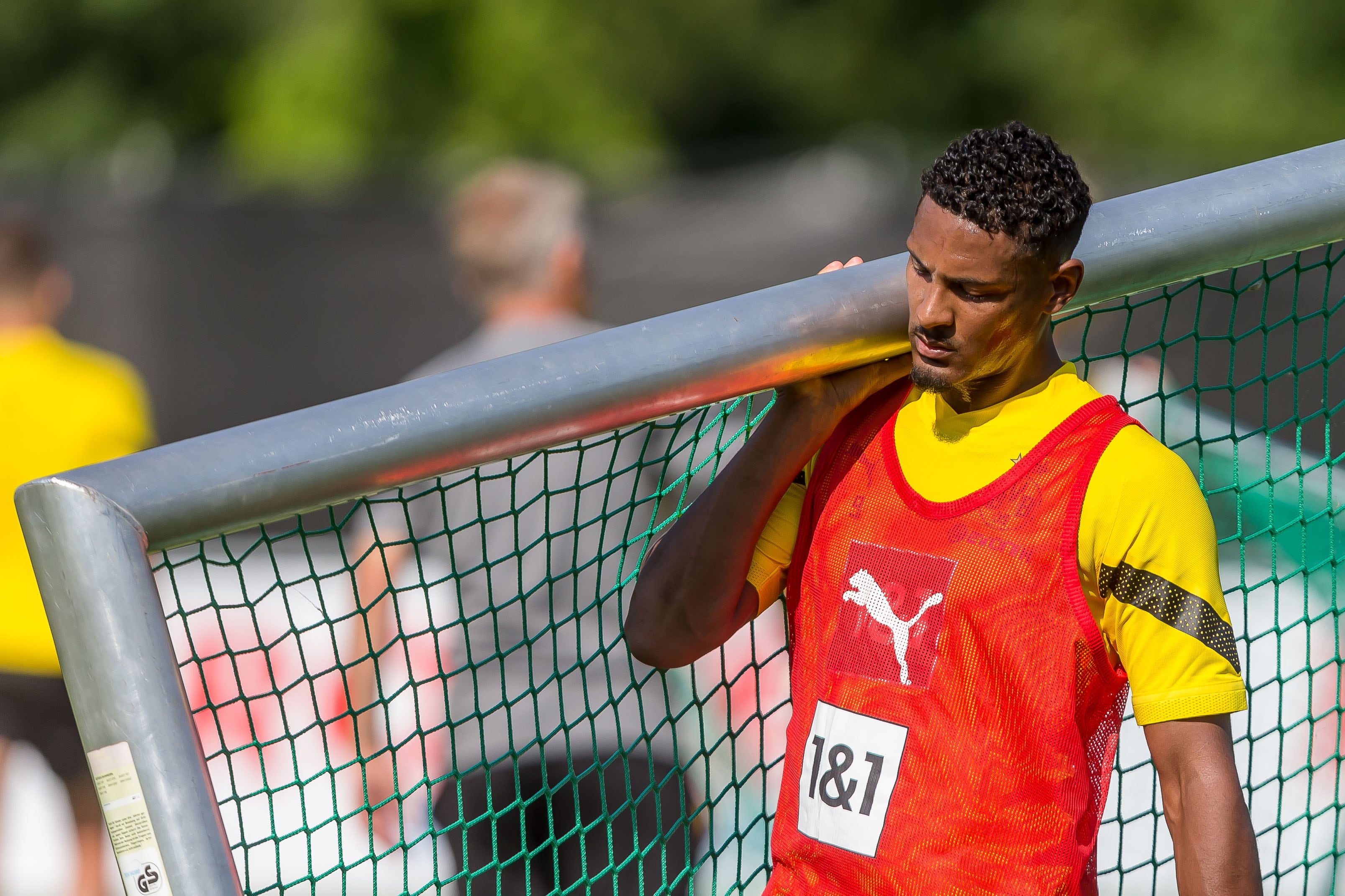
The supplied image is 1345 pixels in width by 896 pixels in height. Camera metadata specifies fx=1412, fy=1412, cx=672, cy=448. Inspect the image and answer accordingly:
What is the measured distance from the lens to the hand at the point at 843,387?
1.79 m

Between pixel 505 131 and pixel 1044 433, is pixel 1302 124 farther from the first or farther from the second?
pixel 1044 433

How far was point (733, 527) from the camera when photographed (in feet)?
5.85

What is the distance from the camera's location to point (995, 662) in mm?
1615

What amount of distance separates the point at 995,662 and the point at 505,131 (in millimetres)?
14404

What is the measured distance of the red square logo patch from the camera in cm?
165

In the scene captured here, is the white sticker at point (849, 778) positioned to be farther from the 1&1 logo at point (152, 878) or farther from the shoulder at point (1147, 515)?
the 1&1 logo at point (152, 878)

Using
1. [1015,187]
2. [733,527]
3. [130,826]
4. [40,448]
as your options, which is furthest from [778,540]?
[40,448]

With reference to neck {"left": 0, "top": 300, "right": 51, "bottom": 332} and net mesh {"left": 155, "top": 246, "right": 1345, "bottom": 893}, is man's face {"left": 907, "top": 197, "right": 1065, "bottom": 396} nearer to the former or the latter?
net mesh {"left": 155, "top": 246, "right": 1345, "bottom": 893}

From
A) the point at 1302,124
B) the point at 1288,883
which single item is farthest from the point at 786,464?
the point at 1302,124

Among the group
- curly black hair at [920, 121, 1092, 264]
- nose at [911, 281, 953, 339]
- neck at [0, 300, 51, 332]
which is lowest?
neck at [0, 300, 51, 332]

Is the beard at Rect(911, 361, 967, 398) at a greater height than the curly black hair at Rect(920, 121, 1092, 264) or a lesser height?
lesser

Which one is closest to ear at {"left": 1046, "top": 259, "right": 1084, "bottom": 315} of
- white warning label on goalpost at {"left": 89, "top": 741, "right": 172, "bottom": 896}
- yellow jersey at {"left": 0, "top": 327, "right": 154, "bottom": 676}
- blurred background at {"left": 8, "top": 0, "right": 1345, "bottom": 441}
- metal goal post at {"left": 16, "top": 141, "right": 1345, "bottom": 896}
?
metal goal post at {"left": 16, "top": 141, "right": 1345, "bottom": 896}

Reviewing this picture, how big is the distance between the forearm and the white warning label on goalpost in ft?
2.27

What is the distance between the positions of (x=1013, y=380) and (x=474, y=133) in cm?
1434
